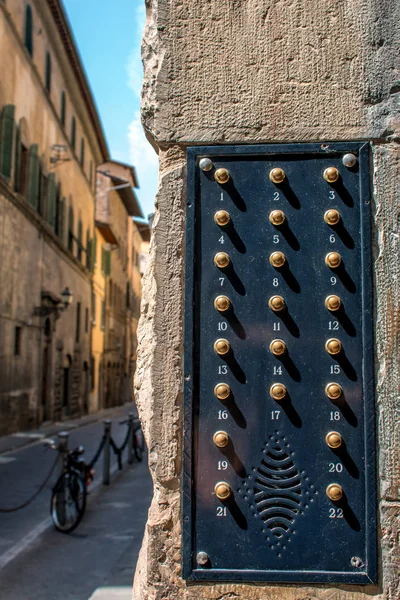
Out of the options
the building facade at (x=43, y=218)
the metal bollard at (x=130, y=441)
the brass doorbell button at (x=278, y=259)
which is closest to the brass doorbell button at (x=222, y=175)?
the brass doorbell button at (x=278, y=259)

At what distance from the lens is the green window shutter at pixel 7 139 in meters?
16.6

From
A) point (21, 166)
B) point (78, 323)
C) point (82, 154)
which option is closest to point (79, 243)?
point (78, 323)

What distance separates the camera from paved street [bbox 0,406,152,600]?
5.31 m

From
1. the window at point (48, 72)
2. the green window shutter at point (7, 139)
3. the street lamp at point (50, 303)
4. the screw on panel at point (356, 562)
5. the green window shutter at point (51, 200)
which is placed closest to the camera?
the screw on panel at point (356, 562)

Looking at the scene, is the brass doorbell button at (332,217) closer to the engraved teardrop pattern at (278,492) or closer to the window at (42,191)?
the engraved teardrop pattern at (278,492)

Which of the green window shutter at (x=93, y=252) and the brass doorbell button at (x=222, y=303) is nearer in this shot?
the brass doorbell button at (x=222, y=303)

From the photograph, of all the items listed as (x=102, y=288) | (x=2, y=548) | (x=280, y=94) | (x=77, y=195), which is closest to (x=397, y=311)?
(x=280, y=94)

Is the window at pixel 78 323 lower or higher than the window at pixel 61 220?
lower

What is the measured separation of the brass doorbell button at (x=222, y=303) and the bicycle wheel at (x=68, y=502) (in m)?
5.69

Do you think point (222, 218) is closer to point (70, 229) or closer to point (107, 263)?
point (70, 229)

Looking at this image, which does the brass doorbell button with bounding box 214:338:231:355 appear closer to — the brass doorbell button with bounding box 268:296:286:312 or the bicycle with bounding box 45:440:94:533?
the brass doorbell button with bounding box 268:296:286:312

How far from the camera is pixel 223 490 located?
6.28 ft

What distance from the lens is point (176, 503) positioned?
1.95m

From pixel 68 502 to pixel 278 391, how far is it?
19.4ft
